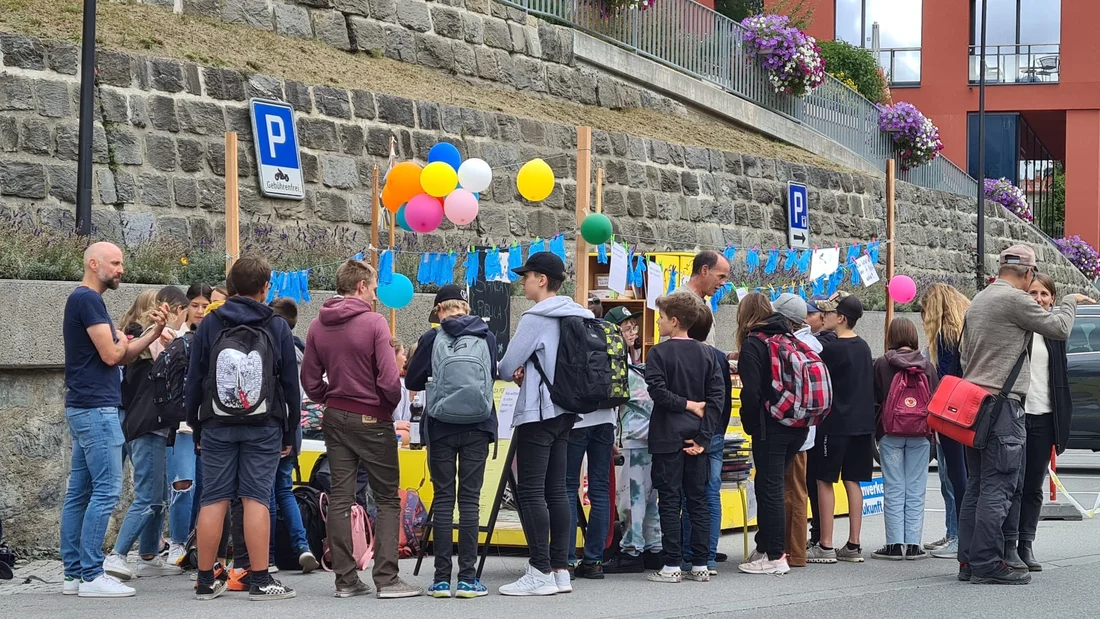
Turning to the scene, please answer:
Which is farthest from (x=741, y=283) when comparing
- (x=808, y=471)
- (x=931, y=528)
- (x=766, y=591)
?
(x=766, y=591)

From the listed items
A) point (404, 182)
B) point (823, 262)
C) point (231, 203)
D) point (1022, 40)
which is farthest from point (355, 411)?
point (1022, 40)

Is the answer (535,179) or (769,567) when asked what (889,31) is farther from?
(769,567)

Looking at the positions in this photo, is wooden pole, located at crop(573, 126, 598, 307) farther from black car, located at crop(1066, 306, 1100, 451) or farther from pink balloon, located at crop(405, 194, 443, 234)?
black car, located at crop(1066, 306, 1100, 451)

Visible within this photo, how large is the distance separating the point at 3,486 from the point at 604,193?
35.4 ft

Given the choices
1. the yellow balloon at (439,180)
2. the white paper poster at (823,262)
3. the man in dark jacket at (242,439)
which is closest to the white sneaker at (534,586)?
the man in dark jacket at (242,439)

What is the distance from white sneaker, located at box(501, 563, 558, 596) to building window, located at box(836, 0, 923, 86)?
106ft

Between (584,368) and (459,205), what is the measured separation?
123 inches

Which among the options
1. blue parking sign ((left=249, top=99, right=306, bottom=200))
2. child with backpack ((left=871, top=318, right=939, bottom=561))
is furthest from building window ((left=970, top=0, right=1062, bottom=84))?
child with backpack ((left=871, top=318, right=939, bottom=561))

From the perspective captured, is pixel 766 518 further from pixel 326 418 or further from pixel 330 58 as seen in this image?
pixel 330 58

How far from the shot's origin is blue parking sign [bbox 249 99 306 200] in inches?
571

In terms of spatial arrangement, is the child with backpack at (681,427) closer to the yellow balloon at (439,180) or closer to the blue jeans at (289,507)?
the blue jeans at (289,507)

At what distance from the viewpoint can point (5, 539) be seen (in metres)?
9.19

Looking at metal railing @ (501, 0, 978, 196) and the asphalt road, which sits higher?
metal railing @ (501, 0, 978, 196)

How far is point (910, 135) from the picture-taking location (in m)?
28.0
